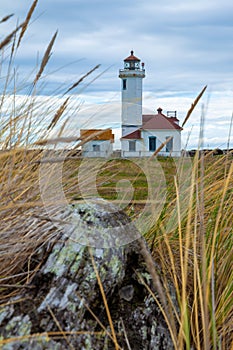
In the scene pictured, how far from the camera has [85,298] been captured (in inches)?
55.9

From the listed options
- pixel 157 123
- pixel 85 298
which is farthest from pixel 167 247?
pixel 157 123

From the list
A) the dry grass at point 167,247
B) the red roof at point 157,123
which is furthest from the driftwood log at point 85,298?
the red roof at point 157,123

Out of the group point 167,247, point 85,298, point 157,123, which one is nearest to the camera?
point 85,298

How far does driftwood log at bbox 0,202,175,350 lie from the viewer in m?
1.32

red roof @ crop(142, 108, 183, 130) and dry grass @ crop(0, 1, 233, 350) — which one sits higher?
red roof @ crop(142, 108, 183, 130)

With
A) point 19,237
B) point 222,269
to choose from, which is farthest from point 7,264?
point 222,269

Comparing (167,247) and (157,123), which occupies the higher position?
(157,123)

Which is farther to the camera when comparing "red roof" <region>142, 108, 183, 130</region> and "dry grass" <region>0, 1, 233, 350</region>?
"red roof" <region>142, 108, 183, 130</region>

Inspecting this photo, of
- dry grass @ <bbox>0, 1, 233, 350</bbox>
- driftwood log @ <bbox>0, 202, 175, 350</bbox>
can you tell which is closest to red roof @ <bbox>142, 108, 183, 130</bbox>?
Answer: dry grass @ <bbox>0, 1, 233, 350</bbox>

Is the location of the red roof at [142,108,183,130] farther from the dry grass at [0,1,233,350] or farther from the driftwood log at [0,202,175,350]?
the driftwood log at [0,202,175,350]

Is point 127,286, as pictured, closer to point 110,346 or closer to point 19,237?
point 110,346

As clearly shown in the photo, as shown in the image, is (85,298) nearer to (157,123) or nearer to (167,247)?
(167,247)

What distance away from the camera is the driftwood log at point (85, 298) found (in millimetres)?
1324

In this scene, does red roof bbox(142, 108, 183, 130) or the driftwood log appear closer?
the driftwood log
